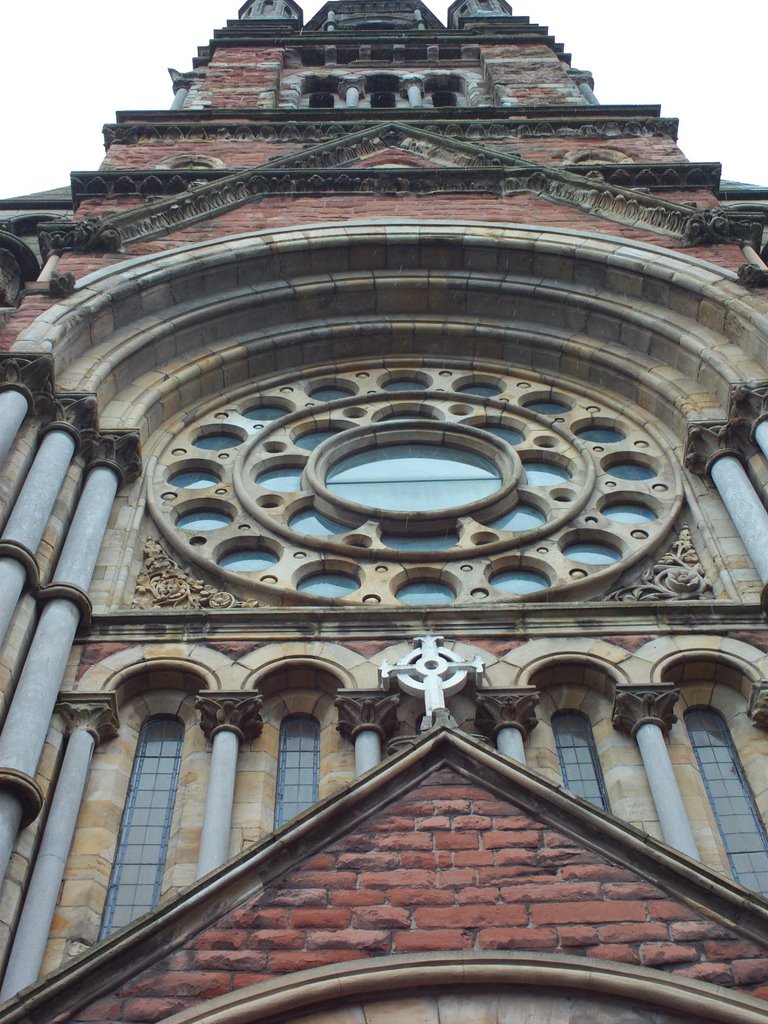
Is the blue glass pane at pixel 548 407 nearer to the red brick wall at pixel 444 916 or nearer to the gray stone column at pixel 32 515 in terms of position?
the gray stone column at pixel 32 515

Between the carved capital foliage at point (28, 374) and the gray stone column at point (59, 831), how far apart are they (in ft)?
12.5

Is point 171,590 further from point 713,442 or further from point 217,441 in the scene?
point 713,442

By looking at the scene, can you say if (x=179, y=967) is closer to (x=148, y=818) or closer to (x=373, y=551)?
(x=148, y=818)

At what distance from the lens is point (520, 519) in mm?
15297

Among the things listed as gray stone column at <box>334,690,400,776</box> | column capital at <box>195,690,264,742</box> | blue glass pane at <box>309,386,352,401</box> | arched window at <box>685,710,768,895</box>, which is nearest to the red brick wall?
arched window at <box>685,710,768,895</box>

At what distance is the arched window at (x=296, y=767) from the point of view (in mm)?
11164

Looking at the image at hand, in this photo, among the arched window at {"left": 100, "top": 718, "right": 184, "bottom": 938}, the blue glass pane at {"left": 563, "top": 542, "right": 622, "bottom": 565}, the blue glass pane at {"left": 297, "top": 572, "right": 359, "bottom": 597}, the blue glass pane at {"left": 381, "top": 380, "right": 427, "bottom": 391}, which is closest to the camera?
the arched window at {"left": 100, "top": 718, "right": 184, "bottom": 938}

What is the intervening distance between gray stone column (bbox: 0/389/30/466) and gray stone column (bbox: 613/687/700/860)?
229 inches

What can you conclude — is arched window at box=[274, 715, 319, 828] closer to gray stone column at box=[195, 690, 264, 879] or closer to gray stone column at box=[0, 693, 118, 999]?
→ gray stone column at box=[195, 690, 264, 879]

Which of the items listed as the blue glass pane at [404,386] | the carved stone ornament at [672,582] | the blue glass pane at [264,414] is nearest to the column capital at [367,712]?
the carved stone ornament at [672,582]

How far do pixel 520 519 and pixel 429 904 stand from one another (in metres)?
8.58

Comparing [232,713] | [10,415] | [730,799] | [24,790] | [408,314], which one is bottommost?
[24,790]

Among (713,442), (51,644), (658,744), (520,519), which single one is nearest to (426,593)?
(520,519)

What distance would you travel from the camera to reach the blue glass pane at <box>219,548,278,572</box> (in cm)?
1444
